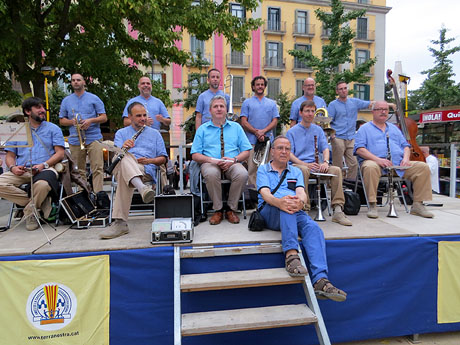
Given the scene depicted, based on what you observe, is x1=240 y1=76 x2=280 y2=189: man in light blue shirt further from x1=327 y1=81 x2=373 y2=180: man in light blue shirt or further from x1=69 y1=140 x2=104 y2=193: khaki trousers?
x1=69 y1=140 x2=104 y2=193: khaki trousers

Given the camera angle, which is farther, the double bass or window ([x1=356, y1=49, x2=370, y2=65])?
window ([x1=356, y1=49, x2=370, y2=65])

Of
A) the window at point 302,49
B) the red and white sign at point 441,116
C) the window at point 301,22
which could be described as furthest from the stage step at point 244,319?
the window at point 301,22

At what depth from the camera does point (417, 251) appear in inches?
123

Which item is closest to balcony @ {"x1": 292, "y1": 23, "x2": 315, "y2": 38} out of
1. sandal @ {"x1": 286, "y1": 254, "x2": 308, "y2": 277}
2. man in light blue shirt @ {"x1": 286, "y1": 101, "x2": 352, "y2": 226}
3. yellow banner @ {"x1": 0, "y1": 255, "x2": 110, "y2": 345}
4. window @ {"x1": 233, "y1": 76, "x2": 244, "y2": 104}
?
window @ {"x1": 233, "y1": 76, "x2": 244, "y2": 104}

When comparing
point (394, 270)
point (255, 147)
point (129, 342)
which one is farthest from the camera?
point (255, 147)

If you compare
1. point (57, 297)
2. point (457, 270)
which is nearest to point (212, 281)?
point (57, 297)

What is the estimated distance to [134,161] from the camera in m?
3.56

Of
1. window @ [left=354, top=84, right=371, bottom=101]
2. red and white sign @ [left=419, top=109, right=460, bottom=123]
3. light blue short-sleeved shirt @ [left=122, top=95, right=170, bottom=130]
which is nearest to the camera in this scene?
light blue short-sleeved shirt @ [left=122, top=95, right=170, bottom=130]

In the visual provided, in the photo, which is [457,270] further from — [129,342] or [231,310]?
[129,342]

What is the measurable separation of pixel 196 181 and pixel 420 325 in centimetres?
285

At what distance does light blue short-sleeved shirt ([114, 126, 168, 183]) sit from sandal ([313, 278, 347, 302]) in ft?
7.62

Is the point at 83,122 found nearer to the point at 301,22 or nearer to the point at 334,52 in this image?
the point at 334,52

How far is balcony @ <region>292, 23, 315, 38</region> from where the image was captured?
82.9 feet

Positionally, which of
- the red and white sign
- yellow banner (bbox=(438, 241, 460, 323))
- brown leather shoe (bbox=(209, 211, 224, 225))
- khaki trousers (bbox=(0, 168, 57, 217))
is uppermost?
the red and white sign
